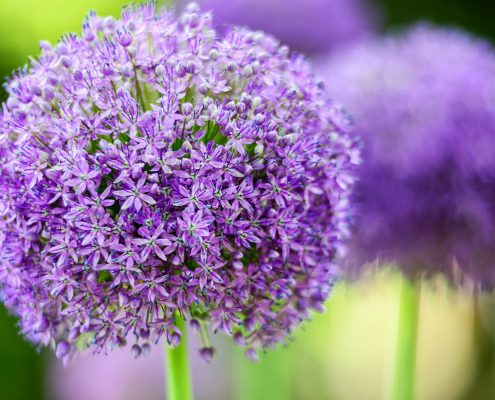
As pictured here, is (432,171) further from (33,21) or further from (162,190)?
(33,21)

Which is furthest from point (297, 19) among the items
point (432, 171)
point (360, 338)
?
point (360, 338)

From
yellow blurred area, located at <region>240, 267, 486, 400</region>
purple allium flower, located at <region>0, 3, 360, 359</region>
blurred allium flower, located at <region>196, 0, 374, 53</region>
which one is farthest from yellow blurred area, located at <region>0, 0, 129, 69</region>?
purple allium flower, located at <region>0, 3, 360, 359</region>

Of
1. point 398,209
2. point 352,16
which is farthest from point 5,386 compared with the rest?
point 398,209

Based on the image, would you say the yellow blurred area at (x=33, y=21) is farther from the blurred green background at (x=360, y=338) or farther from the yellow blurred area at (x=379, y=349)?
the yellow blurred area at (x=379, y=349)

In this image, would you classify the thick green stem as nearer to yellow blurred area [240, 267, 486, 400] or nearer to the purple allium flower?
the purple allium flower

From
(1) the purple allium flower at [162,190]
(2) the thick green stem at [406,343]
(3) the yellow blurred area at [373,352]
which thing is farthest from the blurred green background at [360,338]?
(1) the purple allium flower at [162,190]

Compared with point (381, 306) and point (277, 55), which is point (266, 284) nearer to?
point (277, 55)
